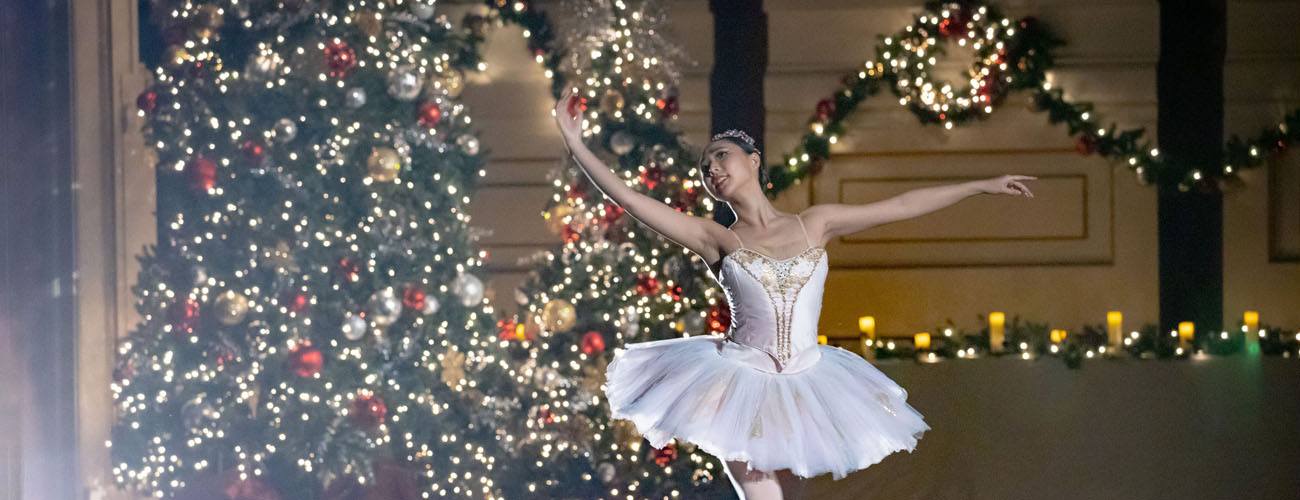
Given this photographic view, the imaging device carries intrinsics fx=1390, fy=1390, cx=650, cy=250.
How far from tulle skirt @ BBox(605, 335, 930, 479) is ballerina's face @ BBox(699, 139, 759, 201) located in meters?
0.45

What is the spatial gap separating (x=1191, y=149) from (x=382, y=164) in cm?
406

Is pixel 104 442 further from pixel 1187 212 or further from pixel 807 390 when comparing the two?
pixel 1187 212

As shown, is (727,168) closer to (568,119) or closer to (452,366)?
(568,119)

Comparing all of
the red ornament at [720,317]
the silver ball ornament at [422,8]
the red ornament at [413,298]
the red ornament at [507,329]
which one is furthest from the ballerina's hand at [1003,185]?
the red ornament at [507,329]

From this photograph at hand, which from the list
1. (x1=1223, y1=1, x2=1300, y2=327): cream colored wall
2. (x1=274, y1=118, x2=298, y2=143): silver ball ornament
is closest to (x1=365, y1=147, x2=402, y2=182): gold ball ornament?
(x1=274, y1=118, x2=298, y2=143): silver ball ornament

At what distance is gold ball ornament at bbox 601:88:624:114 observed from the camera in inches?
229

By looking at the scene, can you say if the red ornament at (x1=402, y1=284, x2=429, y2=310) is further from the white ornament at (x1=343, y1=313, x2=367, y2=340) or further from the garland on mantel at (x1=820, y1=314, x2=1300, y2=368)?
the garland on mantel at (x1=820, y1=314, x2=1300, y2=368)

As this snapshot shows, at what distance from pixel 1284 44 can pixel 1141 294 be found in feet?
4.69

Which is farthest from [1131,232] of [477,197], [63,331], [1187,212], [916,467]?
[63,331]

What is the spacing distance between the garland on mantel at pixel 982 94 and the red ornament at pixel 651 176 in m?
1.22

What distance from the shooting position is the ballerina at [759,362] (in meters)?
3.71

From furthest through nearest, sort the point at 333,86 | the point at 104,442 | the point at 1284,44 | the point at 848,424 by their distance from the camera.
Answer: the point at 1284,44, the point at 104,442, the point at 333,86, the point at 848,424

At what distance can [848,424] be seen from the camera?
380cm

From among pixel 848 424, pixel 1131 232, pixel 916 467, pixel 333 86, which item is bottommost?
pixel 916 467
